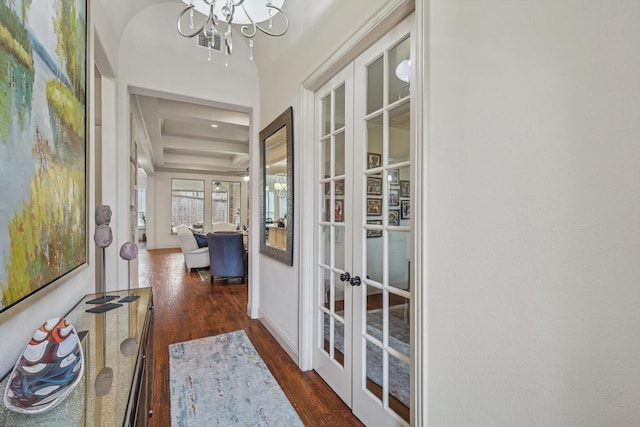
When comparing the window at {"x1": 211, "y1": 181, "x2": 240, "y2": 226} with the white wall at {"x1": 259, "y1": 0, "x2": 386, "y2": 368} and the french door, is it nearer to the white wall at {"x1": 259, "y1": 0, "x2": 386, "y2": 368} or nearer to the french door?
the white wall at {"x1": 259, "y1": 0, "x2": 386, "y2": 368}

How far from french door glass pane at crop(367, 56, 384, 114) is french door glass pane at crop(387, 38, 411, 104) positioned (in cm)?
8

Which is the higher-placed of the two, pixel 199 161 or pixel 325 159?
pixel 199 161

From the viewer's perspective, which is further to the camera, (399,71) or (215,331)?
(215,331)

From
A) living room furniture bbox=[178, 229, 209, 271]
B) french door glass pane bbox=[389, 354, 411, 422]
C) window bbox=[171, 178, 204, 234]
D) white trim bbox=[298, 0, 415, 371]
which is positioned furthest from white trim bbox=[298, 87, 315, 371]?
window bbox=[171, 178, 204, 234]

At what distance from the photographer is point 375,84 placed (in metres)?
1.75

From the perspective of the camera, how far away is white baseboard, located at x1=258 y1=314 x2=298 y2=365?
255 centimetres

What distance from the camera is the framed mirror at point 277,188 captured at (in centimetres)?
259

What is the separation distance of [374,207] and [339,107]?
84 centimetres

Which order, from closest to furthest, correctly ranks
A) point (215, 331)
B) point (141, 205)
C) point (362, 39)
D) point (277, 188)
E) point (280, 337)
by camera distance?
point (362, 39)
point (280, 337)
point (277, 188)
point (215, 331)
point (141, 205)

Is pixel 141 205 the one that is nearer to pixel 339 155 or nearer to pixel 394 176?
pixel 339 155

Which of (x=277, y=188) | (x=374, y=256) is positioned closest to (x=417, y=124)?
(x=374, y=256)

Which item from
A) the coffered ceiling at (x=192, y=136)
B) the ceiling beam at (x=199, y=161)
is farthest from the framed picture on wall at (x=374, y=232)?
the ceiling beam at (x=199, y=161)

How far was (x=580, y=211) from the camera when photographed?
0.78m

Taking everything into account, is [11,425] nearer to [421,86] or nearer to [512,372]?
[512,372]
